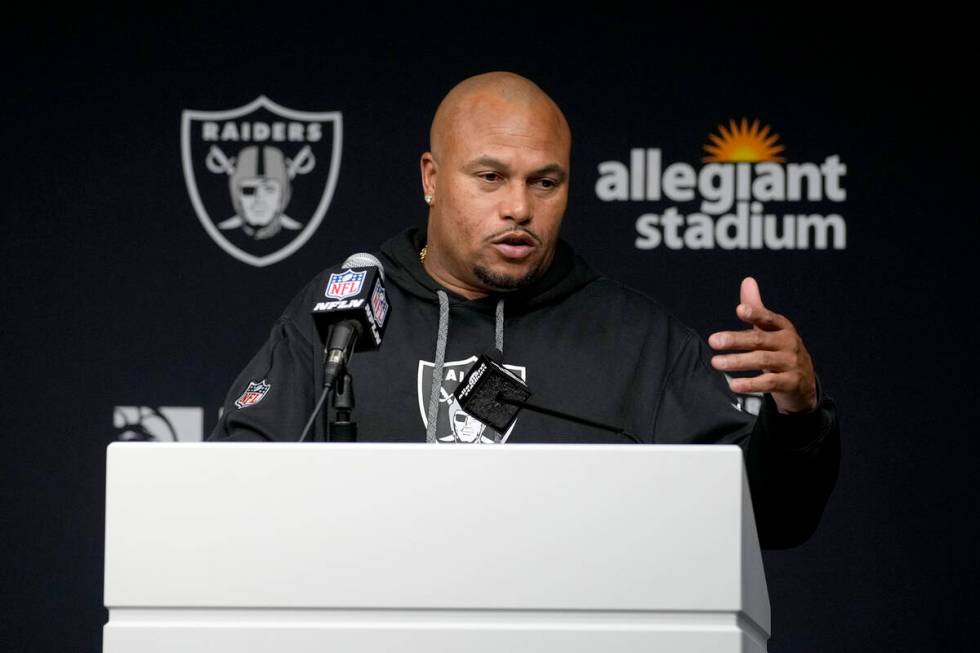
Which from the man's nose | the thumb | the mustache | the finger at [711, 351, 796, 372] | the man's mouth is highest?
the man's nose

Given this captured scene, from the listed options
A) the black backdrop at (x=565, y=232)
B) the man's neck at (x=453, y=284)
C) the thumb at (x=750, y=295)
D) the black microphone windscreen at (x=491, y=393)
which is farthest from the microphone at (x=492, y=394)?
the black backdrop at (x=565, y=232)

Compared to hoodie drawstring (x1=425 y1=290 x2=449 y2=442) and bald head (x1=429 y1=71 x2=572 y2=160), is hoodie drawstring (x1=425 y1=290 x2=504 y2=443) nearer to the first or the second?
hoodie drawstring (x1=425 y1=290 x2=449 y2=442)

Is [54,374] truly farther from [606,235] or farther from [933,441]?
[933,441]

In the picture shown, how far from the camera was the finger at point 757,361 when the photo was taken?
5.69ft

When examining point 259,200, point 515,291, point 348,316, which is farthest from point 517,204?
point 259,200

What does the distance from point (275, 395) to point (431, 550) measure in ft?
3.24

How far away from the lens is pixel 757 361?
1797 mm

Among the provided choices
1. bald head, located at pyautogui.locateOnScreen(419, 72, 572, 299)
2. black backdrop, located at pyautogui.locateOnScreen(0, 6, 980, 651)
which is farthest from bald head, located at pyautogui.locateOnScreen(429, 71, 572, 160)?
black backdrop, located at pyautogui.locateOnScreen(0, 6, 980, 651)

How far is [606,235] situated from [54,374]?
1386mm

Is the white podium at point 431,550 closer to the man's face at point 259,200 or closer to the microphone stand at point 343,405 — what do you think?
the microphone stand at point 343,405

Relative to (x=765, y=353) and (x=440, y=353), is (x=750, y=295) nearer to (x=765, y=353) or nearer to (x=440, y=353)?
(x=765, y=353)

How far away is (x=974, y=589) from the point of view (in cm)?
355

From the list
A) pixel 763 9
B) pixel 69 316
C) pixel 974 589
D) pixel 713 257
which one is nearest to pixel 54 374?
pixel 69 316

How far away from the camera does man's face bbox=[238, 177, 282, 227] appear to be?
3773mm
